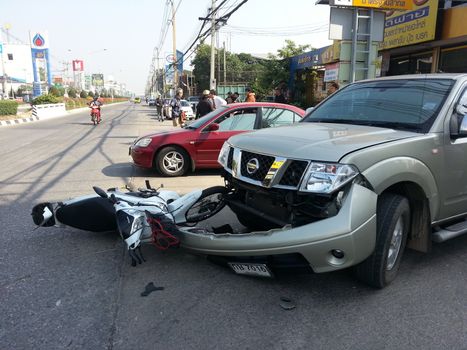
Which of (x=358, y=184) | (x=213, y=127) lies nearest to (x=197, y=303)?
(x=358, y=184)

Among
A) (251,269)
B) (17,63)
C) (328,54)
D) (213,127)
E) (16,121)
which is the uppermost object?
(17,63)

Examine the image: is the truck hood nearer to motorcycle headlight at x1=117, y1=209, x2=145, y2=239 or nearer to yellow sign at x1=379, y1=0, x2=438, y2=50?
motorcycle headlight at x1=117, y1=209, x2=145, y2=239

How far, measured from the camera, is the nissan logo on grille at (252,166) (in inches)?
132

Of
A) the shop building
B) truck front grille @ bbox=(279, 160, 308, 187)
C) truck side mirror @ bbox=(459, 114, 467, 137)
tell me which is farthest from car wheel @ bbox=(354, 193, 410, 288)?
the shop building

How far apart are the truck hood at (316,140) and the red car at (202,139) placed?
4.11 m

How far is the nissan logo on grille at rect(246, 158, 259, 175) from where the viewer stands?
3350 millimetres

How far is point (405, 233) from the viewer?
3479 millimetres

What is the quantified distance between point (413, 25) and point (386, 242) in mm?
13169

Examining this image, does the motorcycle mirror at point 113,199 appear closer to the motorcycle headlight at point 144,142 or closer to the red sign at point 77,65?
the motorcycle headlight at point 144,142

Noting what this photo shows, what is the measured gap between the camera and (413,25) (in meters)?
13.9

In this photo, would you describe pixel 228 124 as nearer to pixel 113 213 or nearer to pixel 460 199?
pixel 113 213

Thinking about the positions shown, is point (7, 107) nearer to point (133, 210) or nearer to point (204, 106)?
point (204, 106)

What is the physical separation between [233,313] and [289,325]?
0.43 m

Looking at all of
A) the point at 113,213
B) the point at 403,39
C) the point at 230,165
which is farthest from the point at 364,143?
the point at 403,39
